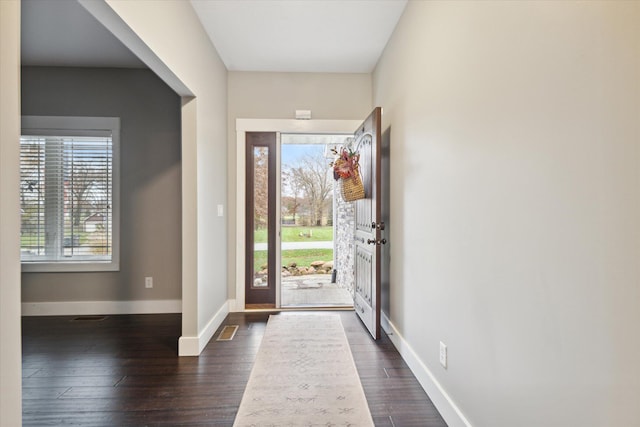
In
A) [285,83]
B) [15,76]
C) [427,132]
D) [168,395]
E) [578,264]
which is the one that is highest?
[285,83]

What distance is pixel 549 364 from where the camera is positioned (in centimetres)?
107

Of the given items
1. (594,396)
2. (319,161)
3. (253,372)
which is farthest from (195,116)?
(319,161)

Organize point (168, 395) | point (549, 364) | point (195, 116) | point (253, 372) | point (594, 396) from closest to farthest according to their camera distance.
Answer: point (594, 396)
point (549, 364)
point (168, 395)
point (253, 372)
point (195, 116)

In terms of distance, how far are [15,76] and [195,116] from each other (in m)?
1.71

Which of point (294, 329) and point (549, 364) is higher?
point (549, 364)

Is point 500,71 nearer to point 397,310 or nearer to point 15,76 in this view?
point 15,76

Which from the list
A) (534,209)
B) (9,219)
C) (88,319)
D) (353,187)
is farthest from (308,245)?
(9,219)

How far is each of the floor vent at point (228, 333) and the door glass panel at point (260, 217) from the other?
719mm

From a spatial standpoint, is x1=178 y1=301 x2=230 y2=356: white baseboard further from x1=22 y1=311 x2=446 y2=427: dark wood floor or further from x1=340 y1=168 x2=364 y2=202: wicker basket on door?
x1=340 y1=168 x2=364 y2=202: wicker basket on door

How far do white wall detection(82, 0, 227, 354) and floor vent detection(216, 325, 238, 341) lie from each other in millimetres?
118

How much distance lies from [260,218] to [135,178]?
1.46 metres

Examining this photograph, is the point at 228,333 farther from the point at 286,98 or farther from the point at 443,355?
the point at 286,98

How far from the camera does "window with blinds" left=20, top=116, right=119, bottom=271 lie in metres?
3.50

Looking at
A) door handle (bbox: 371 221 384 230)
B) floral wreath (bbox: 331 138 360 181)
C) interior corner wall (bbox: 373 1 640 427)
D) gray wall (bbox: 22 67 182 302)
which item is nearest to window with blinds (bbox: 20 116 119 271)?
gray wall (bbox: 22 67 182 302)
